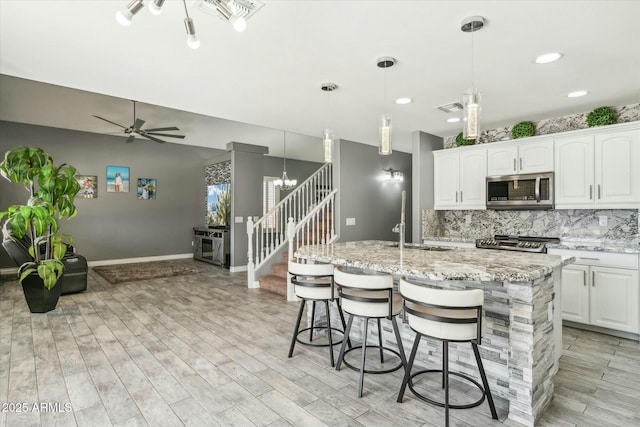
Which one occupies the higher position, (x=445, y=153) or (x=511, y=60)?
(x=511, y=60)

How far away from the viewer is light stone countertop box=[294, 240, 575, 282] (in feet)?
6.75

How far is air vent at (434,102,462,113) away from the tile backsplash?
170cm

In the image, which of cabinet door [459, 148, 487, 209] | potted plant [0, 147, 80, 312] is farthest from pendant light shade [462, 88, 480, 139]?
potted plant [0, 147, 80, 312]

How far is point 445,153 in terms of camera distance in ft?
17.7

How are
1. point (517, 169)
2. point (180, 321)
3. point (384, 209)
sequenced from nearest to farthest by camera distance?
point (180, 321) → point (517, 169) → point (384, 209)

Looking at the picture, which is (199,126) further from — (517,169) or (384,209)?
(517,169)

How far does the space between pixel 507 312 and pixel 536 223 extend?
120 inches

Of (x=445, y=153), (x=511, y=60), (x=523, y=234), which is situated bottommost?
(x=523, y=234)

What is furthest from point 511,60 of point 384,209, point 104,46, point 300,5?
point 384,209

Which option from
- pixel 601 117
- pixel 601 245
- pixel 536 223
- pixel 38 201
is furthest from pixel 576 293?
pixel 38 201

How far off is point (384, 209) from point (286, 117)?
2.86 m

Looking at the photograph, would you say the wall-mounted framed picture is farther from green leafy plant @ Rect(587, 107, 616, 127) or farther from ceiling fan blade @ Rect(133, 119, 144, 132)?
green leafy plant @ Rect(587, 107, 616, 127)

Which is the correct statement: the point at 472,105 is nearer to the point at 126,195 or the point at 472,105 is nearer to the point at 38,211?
the point at 38,211

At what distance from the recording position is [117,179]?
26.7 feet
